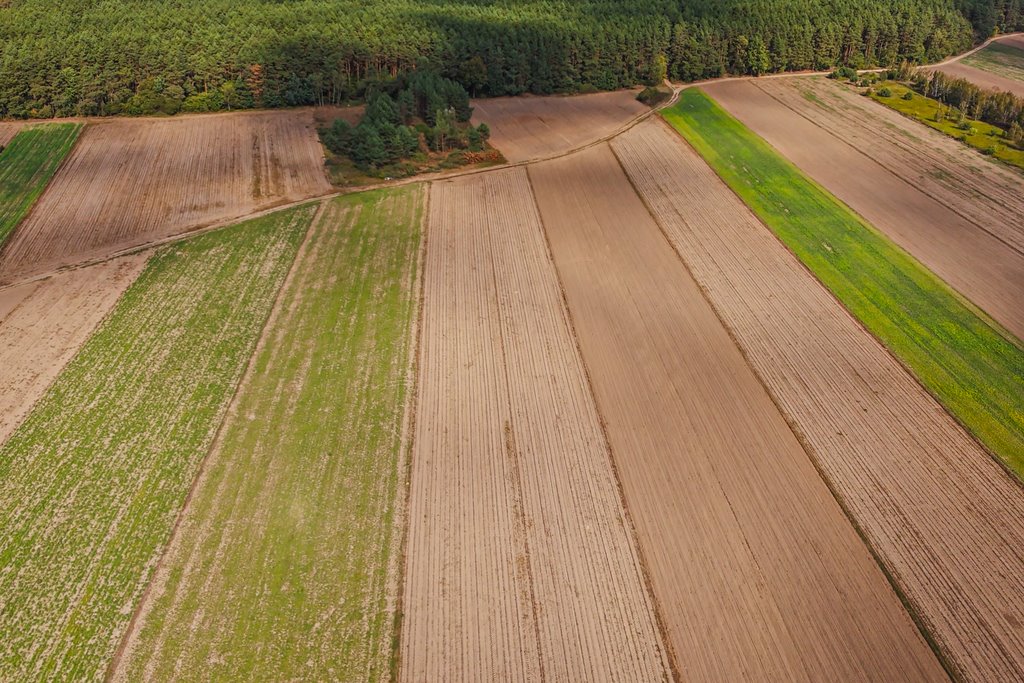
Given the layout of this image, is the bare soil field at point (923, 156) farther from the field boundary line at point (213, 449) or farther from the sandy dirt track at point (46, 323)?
the sandy dirt track at point (46, 323)

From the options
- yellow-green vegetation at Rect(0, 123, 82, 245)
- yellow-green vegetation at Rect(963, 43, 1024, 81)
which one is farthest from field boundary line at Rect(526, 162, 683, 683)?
yellow-green vegetation at Rect(963, 43, 1024, 81)

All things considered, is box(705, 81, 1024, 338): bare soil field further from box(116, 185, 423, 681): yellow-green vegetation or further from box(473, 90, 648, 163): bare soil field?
box(116, 185, 423, 681): yellow-green vegetation

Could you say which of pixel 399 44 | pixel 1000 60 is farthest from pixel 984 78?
pixel 399 44

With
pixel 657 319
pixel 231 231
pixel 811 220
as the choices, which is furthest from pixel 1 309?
pixel 811 220

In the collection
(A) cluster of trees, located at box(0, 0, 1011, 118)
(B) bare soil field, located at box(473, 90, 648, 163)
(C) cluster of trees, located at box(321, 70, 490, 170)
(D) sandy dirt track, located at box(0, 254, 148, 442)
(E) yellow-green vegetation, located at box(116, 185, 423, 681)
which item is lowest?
(E) yellow-green vegetation, located at box(116, 185, 423, 681)

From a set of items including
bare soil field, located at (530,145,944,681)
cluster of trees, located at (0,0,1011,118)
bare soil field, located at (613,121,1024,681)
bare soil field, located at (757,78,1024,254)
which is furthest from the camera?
cluster of trees, located at (0,0,1011,118)

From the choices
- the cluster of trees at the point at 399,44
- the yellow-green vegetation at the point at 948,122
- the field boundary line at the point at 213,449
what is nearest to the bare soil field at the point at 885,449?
the field boundary line at the point at 213,449
